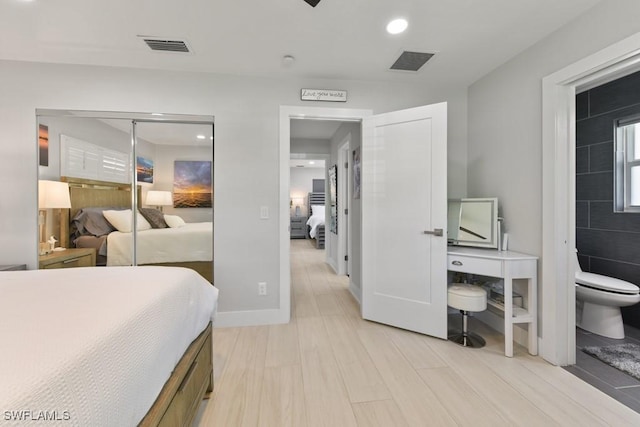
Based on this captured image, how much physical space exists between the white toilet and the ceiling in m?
2.10

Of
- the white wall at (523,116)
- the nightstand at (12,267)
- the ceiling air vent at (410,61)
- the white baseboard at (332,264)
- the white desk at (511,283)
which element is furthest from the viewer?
the white baseboard at (332,264)

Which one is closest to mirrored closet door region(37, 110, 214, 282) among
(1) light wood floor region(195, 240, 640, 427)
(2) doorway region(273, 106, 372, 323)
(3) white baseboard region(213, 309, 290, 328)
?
(3) white baseboard region(213, 309, 290, 328)

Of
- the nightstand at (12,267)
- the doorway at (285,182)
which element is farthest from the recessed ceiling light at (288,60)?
the nightstand at (12,267)

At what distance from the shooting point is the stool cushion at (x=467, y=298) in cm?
229

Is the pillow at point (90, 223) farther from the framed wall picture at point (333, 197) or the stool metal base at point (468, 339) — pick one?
the framed wall picture at point (333, 197)

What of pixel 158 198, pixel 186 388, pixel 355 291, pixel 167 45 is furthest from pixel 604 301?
pixel 167 45

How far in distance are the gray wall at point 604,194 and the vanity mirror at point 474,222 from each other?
1.41m

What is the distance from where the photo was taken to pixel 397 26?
6.59 ft

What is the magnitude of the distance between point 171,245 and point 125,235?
15.6 inches

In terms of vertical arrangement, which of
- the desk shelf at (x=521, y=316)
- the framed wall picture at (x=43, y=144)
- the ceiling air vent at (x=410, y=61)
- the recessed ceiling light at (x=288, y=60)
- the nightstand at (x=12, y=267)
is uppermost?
the ceiling air vent at (x=410, y=61)

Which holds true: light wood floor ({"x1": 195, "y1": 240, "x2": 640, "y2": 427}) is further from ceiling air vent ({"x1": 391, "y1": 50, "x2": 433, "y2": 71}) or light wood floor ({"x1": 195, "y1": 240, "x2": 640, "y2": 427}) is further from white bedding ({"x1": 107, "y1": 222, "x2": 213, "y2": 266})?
ceiling air vent ({"x1": 391, "y1": 50, "x2": 433, "y2": 71})

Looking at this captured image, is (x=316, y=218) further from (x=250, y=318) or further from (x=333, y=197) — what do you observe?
(x=250, y=318)

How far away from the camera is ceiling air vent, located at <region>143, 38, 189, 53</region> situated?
2.17m

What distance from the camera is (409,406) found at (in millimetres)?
1621
